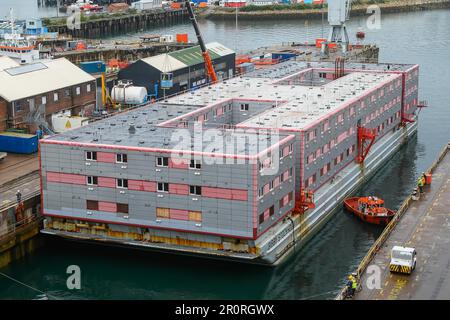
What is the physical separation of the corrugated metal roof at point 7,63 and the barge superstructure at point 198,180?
1738 cm

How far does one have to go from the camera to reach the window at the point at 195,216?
43.5m

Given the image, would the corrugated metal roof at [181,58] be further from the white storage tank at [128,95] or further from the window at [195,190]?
the window at [195,190]

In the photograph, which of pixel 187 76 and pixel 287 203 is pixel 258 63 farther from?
pixel 287 203

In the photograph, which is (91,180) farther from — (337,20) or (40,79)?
(337,20)

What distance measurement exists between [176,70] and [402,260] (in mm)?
43011

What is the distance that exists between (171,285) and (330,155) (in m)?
16.3

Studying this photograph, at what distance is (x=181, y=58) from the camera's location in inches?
3201

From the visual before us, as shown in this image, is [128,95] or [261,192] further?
[128,95]

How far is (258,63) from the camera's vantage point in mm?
96375

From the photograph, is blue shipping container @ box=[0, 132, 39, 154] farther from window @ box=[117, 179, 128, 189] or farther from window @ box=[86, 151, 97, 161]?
window @ box=[117, 179, 128, 189]

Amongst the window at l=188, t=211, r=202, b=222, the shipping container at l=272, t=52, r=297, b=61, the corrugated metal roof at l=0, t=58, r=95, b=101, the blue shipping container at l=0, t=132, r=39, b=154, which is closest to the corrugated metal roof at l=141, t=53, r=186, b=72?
the corrugated metal roof at l=0, t=58, r=95, b=101

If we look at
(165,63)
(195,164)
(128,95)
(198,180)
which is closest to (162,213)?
(198,180)


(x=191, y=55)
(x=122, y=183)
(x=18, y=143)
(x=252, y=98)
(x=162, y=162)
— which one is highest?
(x=191, y=55)

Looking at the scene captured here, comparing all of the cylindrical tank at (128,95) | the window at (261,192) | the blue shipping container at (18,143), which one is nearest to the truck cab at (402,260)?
the window at (261,192)
